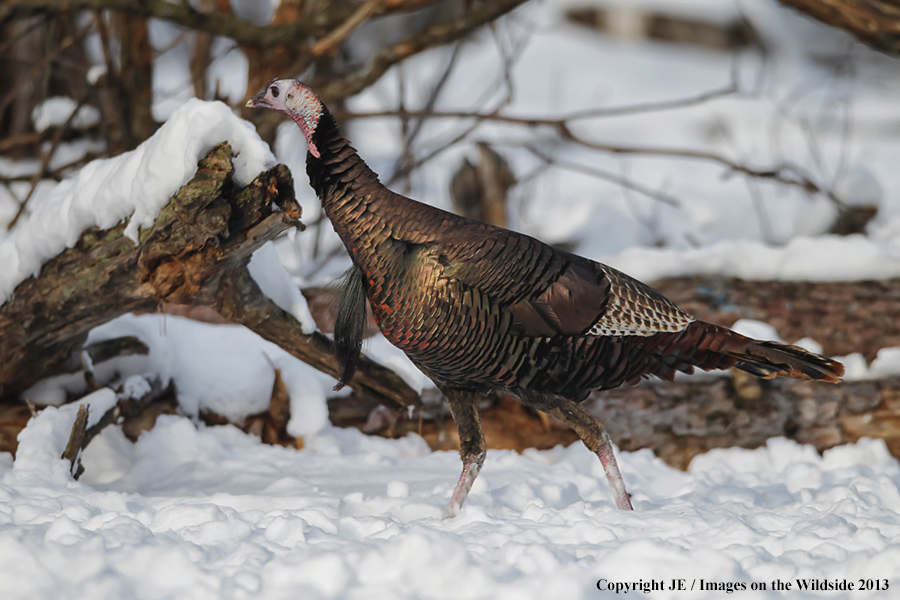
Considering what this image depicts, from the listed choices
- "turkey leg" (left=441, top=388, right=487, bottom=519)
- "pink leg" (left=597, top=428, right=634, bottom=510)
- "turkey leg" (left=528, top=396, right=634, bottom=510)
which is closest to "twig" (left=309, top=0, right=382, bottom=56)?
"turkey leg" (left=441, top=388, right=487, bottom=519)

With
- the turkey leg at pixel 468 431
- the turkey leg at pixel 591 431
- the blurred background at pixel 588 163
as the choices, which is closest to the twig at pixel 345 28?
the blurred background at pixel 588 163

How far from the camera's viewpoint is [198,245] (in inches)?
107

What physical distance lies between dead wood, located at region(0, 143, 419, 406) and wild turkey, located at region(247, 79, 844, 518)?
263mm

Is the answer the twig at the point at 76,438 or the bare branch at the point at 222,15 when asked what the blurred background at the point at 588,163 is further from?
the twig at the point at 76,438

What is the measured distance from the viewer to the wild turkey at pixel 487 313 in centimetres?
261

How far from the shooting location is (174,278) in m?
2.84

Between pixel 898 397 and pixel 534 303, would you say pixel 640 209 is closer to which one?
pixel 898 397

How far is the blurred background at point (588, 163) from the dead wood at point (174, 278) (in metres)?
0.25

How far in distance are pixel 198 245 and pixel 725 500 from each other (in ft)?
7.64

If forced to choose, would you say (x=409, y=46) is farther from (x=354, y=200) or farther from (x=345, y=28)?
(x=354, y=200)

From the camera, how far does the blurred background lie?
4.05m

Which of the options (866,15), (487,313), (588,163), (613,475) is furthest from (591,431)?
(588,163)

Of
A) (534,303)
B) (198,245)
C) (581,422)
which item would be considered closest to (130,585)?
(198,245)

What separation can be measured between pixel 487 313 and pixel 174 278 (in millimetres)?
1153
